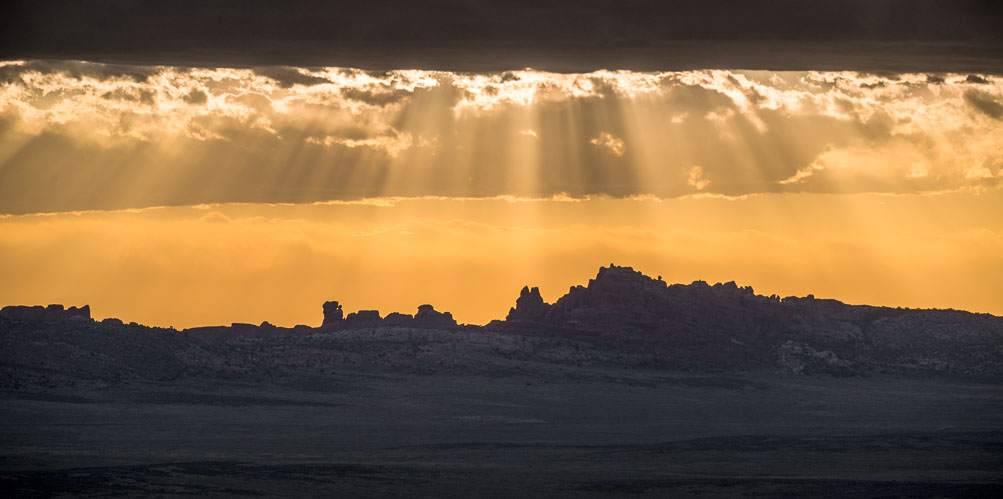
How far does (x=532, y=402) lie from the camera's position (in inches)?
5143

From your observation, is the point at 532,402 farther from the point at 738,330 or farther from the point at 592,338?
the point at 738,330

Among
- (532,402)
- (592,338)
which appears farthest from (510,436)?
(592,338)

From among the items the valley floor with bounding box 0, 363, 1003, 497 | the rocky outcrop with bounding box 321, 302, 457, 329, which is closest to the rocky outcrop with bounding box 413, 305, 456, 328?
the rocky outcrop with bounding box 321, 302, 457, 329

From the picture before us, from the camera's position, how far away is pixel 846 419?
402ft

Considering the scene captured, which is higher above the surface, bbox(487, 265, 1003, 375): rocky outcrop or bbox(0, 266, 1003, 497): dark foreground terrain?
bbox(487, 265, 1003, 375): rocky outcrop

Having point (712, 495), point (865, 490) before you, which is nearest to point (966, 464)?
point (865, 490)

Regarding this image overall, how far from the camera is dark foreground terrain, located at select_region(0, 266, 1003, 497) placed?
80312 millimetres

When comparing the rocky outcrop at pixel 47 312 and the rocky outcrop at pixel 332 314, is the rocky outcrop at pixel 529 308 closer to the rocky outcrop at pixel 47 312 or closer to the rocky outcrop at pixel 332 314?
the rocky outcrop at pixel 332 314

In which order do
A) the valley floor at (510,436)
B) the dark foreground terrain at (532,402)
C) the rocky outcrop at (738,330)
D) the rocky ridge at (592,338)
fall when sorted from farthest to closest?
1. the rocky outcrop at (738,330)
2. the rocky ridge at (592,338)
3. the dark foreground terrain at (532,402)
4. the valley floor at (510,436)

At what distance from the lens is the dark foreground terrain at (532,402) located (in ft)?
263

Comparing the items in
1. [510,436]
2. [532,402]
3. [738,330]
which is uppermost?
[738,330]

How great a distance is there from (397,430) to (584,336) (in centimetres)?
5255

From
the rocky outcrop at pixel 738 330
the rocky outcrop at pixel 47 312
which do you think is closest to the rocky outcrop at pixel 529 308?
the rocky outcrop at pixel 738 330

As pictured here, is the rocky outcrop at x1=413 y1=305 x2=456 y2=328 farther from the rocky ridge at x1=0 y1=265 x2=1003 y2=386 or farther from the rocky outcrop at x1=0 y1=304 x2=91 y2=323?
the rocky outcrop at x1=0 y1=304 x2=91 y2=323
